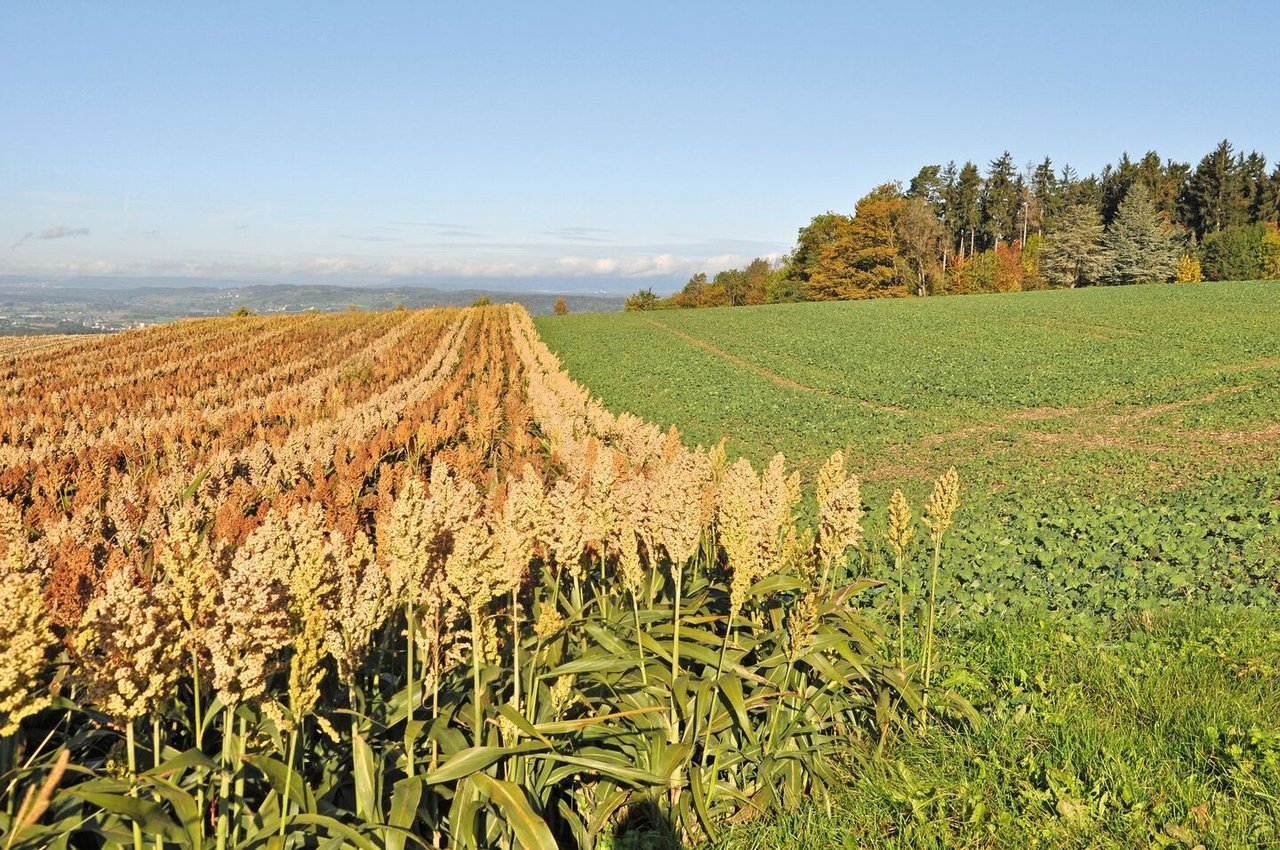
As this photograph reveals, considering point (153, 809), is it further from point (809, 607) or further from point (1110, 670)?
point (1110, 670)

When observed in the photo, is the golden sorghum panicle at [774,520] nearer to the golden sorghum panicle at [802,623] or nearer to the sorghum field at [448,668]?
the sorghum field at [448,668]

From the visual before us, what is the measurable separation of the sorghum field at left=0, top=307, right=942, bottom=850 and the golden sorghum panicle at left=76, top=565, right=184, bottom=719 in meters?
0.01

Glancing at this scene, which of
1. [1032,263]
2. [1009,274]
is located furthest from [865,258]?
[1032,263]

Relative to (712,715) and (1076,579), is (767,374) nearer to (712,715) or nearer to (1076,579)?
(1076,579)

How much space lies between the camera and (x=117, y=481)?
7.27 m

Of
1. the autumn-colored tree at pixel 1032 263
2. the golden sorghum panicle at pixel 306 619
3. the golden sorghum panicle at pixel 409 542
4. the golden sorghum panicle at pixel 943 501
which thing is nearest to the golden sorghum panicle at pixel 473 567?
the golden sorghum panicle at pixel 409 542

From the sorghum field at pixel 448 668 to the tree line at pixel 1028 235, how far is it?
7814 cm

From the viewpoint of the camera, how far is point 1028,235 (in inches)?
4136

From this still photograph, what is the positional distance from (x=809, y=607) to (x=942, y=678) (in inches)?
76.2

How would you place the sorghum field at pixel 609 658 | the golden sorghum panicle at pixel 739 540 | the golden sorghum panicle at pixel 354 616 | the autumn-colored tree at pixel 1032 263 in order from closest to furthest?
Result: the sorghum field at pixel 609 658 → the golden sorghum panicle at pixel 354 616 → the golden sorghum panicle at pixel 739 540 → the autumn-colored tree at pixel 1032 263

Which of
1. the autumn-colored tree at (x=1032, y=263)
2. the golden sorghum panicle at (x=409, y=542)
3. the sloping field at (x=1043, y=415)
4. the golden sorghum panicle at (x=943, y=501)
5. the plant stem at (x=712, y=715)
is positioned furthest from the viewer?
the autumn-colored tree at (x=1032, y=263)

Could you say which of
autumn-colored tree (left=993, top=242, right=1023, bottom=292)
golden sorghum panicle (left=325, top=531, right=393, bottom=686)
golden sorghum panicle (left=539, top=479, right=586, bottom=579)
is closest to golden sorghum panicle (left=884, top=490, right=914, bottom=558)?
golden sorghum panicle (left=539, top=479, right=586, bottom=579)

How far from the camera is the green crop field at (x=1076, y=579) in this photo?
351 centimetres

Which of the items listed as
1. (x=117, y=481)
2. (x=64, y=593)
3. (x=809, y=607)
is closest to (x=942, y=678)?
(x=809, y=607)
